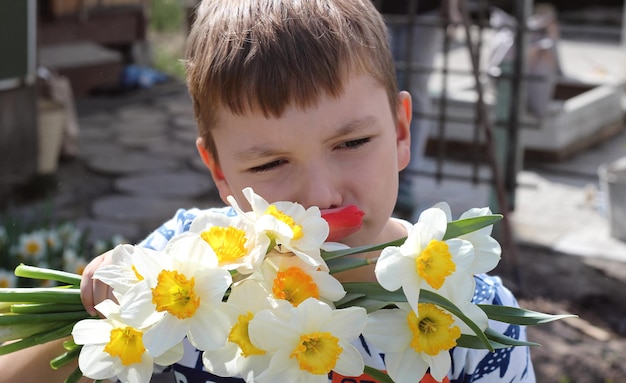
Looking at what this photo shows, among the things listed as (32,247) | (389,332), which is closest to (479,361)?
(389,332)

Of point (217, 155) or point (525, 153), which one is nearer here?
point (217, 155)

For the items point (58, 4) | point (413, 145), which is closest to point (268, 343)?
point (413, 145)

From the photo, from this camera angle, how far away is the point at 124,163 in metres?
6.31

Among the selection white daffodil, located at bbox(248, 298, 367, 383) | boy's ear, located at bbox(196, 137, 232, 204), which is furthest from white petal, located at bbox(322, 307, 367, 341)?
boy's ear, located at bbox(196, 137, 232, 204)

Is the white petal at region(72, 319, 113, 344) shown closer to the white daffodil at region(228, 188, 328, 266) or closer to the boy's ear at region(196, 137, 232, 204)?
the white daffodil at region(228, 188, 328, 266)

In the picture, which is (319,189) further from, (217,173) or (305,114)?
(217,173)

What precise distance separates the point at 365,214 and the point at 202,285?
444 mm

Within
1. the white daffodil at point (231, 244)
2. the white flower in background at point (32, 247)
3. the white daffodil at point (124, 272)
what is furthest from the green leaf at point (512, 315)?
the white flower in background at point (32, 247)

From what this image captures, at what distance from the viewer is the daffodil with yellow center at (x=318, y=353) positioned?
3.42ft

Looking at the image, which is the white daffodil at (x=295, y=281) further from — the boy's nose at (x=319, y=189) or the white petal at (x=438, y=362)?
the boy's nose at (x=319, y=189)

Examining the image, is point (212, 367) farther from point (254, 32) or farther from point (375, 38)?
point (375, 38)

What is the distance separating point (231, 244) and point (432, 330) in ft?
0.87

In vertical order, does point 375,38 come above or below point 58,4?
above

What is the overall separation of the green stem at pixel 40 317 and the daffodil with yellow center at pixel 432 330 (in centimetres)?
49
